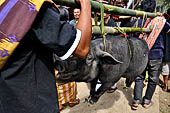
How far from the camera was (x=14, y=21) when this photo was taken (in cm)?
82

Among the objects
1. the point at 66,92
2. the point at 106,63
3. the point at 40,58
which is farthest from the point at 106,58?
the point at 66,92

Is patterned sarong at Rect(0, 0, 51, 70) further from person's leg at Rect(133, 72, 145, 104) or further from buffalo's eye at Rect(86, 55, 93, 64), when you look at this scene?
person's leg at Rect(133, 72, 145, 104)

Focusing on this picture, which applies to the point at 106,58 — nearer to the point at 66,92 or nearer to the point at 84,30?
the point at 84,30

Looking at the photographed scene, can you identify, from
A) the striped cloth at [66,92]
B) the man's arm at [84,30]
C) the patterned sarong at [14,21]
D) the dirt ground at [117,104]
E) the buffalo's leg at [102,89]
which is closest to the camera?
the patterned sarong at [14,21]

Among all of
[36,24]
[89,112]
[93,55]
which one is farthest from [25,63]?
[89,112]

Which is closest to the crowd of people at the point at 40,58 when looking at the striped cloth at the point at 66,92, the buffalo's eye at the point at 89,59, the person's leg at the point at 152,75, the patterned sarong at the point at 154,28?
the buffalo's eye at the point at 89,59

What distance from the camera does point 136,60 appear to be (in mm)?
2064

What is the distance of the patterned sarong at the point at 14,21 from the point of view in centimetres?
81

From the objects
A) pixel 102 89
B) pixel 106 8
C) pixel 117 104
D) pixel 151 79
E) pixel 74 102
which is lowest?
pixel 117 104

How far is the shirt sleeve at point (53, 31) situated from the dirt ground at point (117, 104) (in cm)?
282

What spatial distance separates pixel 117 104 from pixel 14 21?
11.7 ft

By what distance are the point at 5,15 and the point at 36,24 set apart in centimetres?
18

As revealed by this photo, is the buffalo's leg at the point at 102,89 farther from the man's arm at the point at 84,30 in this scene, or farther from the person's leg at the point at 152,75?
the person's leg at the point at 152,75

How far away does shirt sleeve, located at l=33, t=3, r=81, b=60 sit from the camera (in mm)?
887
